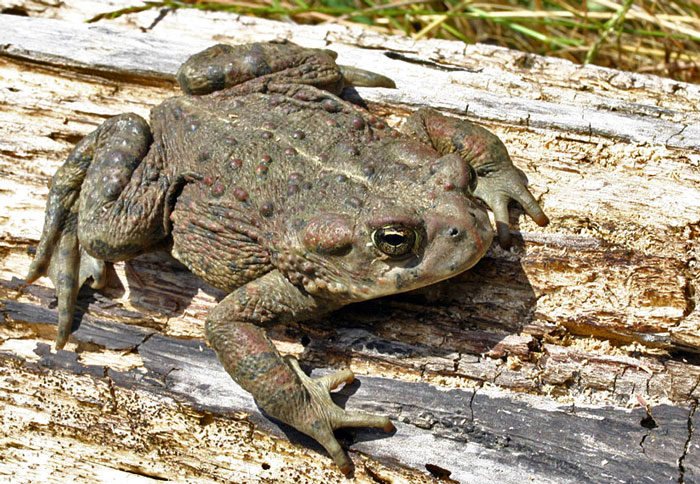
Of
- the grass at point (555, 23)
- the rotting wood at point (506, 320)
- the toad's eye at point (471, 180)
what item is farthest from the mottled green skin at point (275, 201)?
the grass at point (555, 23)

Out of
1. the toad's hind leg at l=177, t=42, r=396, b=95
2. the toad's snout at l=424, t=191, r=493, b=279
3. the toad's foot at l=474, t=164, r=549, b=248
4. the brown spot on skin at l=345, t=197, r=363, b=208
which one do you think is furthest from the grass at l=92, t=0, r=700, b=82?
the toad's snout at l=424, t=191, r=493, b=279

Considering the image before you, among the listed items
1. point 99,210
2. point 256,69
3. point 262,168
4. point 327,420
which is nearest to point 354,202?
point 262,168

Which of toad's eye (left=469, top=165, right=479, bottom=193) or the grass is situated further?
the grass

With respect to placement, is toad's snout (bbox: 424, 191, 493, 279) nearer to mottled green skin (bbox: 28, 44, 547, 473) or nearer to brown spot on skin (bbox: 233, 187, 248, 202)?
mottled green skin (bbox: 28, 44, 547, 473)

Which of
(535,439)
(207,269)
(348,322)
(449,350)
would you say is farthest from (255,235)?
(535,439)

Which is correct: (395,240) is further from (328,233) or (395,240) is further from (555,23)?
(555,23)
